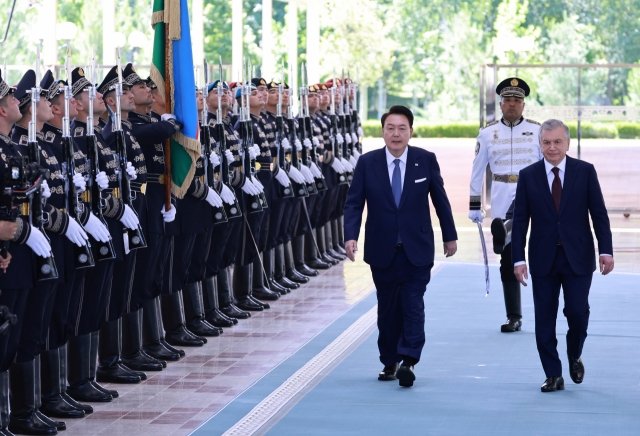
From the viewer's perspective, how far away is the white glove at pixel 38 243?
18.0ft

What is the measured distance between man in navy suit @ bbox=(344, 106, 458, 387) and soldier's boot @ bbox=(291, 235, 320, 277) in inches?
179

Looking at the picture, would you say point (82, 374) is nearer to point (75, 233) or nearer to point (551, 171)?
point (75, 233)

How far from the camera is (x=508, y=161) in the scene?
8.74 metres

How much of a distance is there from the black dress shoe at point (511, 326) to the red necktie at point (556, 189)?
86.1 inches

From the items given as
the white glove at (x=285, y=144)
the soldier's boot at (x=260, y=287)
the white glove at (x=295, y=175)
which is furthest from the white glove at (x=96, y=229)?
the white glove at (x=295, y=175)

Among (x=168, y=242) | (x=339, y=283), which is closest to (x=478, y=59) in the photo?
(x=339, y=283)

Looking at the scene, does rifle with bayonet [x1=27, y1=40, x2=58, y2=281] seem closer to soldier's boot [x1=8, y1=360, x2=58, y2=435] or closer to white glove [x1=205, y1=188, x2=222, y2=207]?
soldier's boot [x1=8, y1=360, x2=58, y2=435]

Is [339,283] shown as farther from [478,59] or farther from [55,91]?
[478,59]

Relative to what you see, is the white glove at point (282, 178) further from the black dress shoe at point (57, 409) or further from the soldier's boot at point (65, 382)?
the black dress shoe at point (57, 409)

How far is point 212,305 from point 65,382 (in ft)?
8.82

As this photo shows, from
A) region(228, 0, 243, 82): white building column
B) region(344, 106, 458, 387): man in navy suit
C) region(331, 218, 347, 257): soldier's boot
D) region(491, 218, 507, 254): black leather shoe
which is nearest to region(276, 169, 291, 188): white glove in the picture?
region(491, 218, 507, 254): black leather shoe

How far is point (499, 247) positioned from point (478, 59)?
4421 cm

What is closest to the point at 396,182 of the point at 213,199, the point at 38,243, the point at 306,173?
the point at 213,199

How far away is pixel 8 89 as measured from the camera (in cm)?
558
